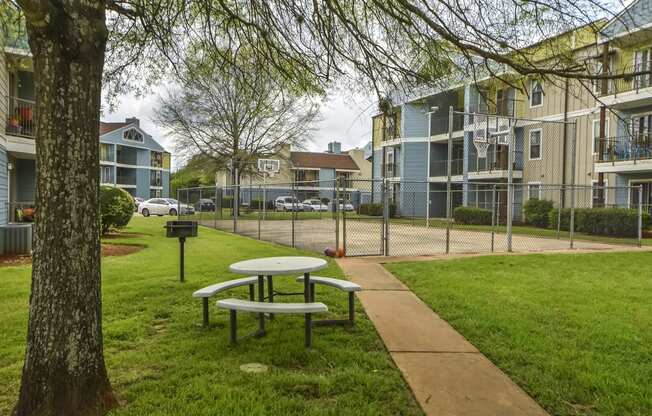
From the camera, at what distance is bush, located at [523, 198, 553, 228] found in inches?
809

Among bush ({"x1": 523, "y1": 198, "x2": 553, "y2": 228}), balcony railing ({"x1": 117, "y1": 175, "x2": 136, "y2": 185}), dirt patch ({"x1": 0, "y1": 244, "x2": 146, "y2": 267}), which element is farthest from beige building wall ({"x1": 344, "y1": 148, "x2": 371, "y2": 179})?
dirt patch ({"x1": 0, "y1": 244, "x2": 146, "y2": 267})

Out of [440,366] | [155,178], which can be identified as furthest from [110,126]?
[440,366]

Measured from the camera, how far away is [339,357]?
13.6ft

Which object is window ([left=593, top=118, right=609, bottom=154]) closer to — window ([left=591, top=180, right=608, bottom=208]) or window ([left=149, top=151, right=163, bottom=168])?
window ([left=591, top=180, right=608, bottom=208])

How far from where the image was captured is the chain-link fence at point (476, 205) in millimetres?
13109

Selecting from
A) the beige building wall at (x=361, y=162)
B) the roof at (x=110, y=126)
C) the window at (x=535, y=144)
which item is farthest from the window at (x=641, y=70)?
the roof at (x=110, y=126)

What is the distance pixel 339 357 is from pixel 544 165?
22233 mm

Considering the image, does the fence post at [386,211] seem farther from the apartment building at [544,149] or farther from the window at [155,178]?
the window at [155,178]

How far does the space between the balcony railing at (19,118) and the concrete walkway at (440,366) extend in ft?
43.0

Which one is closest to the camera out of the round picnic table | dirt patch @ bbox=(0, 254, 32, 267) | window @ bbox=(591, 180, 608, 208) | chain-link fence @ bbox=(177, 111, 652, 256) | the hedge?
the round picnic table

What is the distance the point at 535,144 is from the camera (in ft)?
79.2

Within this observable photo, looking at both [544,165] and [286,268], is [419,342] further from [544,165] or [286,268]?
[544,165]

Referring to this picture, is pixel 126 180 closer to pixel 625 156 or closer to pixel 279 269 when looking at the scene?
pixel 625 156

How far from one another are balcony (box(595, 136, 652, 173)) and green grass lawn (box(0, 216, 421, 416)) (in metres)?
16.6
